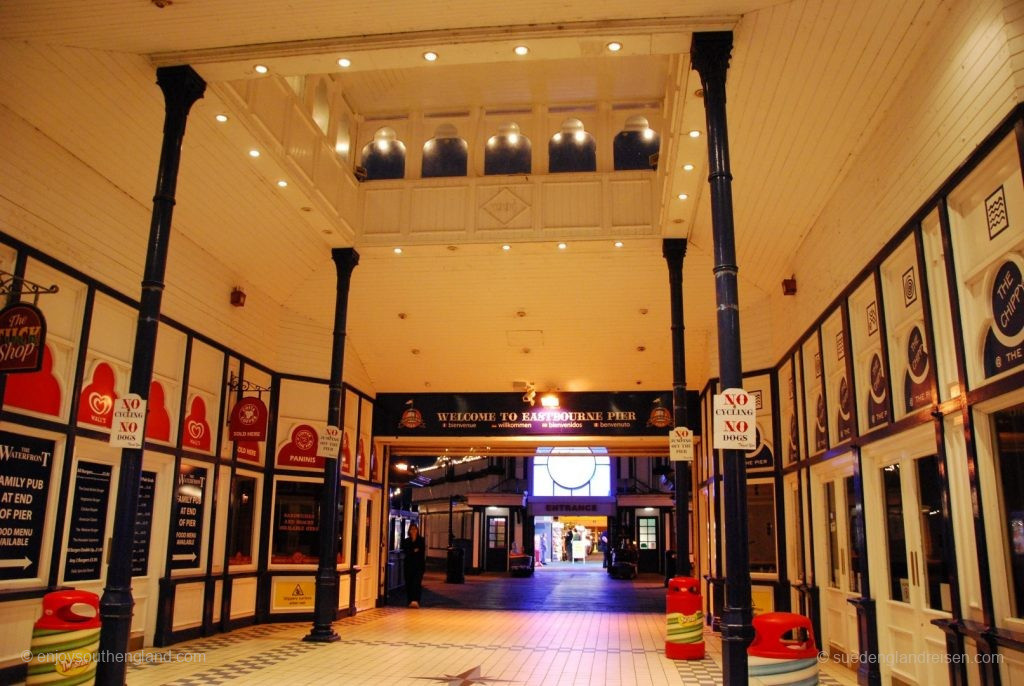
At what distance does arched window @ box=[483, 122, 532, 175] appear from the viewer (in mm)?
11328

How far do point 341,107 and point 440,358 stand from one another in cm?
477

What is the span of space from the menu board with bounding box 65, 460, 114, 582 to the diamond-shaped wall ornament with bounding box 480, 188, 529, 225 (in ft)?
18.9

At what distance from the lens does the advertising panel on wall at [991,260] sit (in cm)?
451

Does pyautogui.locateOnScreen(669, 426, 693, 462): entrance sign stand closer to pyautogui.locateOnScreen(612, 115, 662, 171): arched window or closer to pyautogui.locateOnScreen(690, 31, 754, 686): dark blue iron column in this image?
pyautogui.locateOnScreen(690, 31, 754, 686): dark blue iron column

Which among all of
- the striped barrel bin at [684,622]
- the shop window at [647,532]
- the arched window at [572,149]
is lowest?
the striped barrel bin at [684,622]

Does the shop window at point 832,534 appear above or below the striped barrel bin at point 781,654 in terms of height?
above

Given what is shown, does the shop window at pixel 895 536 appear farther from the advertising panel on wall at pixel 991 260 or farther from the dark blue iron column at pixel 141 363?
the dark blue iron column at pixel 141 363

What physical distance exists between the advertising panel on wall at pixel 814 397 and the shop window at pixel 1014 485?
3917 millimetres

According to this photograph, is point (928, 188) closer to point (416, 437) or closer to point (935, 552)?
point (935, 552)

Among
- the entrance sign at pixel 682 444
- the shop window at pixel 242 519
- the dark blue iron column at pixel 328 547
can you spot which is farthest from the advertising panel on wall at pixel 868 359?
the shop window at pixel 242 519

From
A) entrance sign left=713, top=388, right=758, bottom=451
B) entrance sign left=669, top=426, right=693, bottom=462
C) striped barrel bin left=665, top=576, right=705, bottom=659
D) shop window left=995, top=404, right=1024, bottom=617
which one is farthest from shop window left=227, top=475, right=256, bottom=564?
shop window left=995, top=404, right=1024, bottom=617

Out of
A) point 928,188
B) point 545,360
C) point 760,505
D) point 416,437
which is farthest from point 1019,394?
point 416,437

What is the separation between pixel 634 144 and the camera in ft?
36.7

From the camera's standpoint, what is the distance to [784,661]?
4.82 metres
